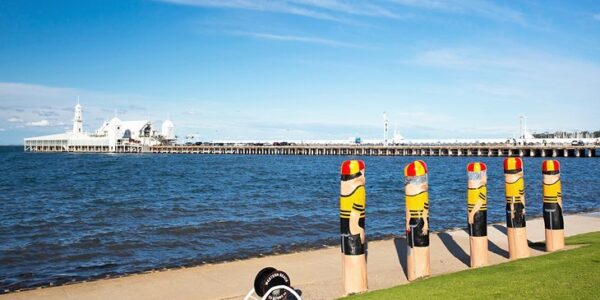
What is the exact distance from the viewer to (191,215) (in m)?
22.7

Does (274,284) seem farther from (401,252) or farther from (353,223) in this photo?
(401,252)

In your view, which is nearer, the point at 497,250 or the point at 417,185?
the point at 417,185

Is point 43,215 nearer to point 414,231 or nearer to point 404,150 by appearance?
point 414,231

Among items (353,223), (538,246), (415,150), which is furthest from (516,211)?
(415,150)

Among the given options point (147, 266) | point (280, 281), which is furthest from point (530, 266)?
point (147, 266)

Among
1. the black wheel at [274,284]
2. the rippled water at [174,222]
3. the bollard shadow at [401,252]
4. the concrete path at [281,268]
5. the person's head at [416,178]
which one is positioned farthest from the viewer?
the rippled water at [174,222]

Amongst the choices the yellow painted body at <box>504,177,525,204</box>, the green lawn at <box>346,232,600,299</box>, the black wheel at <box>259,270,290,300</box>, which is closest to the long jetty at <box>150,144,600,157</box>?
the yellow painted body at <box>504,177,525,204</box>

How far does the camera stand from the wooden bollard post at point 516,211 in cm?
1042

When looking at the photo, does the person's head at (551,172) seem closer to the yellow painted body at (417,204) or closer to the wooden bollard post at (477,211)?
the wooden bollard post at (477,211)

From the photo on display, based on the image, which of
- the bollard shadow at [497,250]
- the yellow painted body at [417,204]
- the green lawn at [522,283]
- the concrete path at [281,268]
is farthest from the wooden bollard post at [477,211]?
the bollard shadow at [497,250]

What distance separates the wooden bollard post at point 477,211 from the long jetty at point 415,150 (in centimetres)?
8460

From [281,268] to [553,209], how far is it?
18.7 feet

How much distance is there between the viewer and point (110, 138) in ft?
480

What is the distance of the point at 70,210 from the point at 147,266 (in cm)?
1368
